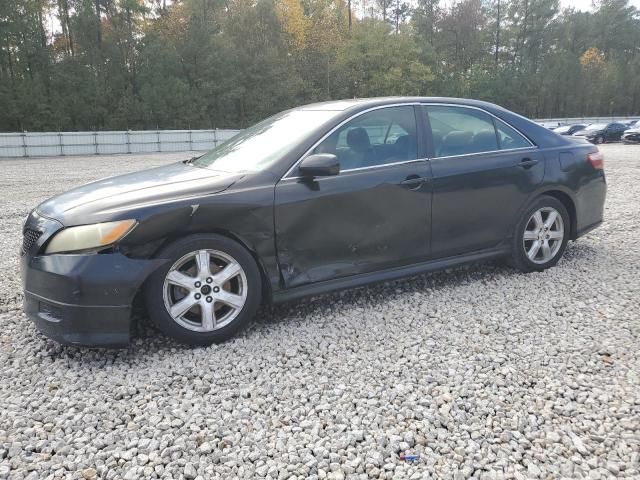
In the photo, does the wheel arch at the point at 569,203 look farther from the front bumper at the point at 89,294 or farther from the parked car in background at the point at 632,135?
the parked car in background at the point at 632,135

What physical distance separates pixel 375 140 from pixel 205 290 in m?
1.72

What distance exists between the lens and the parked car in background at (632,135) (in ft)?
89.0

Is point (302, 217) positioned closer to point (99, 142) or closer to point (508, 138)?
point (508, 138)

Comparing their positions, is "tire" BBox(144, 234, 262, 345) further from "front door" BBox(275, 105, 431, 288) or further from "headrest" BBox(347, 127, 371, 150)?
"headrest" BBox(347, 127, 371, 150)

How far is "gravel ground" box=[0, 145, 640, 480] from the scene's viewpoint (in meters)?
2.28

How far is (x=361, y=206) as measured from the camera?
3.77 metres

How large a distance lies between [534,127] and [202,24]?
146ft

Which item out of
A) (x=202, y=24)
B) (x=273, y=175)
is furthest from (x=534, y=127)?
(x=202, y=24)

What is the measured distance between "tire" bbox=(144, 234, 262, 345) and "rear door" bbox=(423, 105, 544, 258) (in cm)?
162

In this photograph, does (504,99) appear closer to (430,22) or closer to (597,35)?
(430,22)

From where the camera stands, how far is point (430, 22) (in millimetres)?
65250

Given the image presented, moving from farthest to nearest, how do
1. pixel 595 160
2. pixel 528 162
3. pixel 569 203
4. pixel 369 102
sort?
pixel 595 160
pixel 569 203
pixel 528 162
pixel 369 102

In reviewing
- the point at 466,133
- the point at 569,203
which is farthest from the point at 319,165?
the point at 569,203

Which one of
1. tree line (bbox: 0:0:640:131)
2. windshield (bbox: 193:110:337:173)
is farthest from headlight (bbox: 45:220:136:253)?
tree line (bbox: 0:0:640:131)
